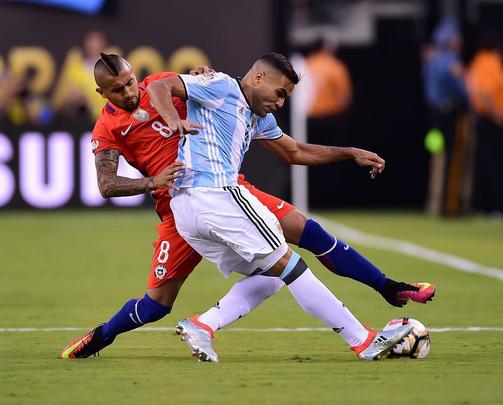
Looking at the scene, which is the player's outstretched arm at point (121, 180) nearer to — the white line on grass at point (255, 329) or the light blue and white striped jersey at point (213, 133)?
the light blue and white striped jersey at point (213, 133)

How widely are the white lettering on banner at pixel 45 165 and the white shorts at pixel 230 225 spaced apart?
13964mm

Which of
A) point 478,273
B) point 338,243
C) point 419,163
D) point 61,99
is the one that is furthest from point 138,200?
point 338,243

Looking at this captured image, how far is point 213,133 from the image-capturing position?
26.0 feet

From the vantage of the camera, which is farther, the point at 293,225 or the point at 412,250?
the point at 412,250

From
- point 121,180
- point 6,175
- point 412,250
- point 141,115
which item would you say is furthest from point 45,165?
point 121,180

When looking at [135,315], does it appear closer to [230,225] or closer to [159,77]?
[230,225]

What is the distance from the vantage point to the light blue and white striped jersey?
309 inches

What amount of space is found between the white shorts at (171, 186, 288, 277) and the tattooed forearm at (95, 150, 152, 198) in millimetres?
284

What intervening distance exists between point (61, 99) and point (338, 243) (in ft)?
46.7

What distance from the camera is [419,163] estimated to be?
85.0ft

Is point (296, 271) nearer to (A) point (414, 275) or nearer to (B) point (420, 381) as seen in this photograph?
(B) point (420, 381)

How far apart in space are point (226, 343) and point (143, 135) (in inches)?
63.4

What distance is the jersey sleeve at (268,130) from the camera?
27.3ft

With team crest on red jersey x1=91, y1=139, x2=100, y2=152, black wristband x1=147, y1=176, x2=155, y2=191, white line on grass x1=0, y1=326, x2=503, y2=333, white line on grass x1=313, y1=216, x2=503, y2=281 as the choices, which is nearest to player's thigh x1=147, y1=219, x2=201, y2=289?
black wristband x1=147, y1=176, x2=155, y2=191
